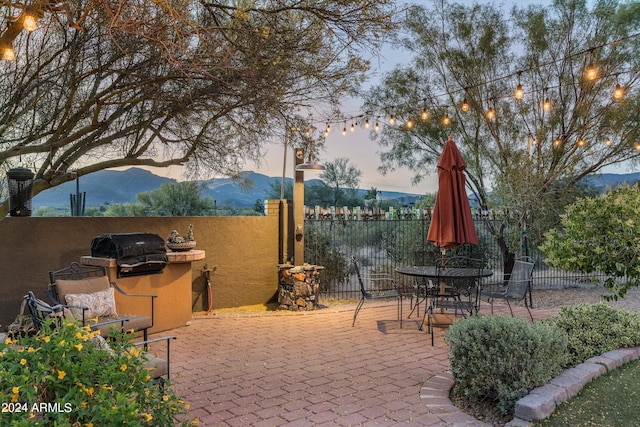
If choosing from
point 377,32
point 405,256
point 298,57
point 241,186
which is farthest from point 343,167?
point 377,32

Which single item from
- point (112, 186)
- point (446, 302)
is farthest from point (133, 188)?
point (446, 302)

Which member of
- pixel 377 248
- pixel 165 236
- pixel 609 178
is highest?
pixel 609 178

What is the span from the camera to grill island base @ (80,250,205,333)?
17.3 feet

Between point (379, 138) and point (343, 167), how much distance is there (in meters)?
3.86

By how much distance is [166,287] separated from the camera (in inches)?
227

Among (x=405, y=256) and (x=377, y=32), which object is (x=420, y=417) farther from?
(x=405, y=256)

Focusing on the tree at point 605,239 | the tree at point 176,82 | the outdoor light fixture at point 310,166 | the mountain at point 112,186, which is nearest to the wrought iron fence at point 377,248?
the outdoor light fixture at point 310,166

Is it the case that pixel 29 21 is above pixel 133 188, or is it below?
above

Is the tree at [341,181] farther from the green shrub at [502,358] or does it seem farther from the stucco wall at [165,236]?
the green shrub at [502,358]

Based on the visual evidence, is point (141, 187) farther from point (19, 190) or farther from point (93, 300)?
point (93, 300)

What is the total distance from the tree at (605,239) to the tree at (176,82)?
2.37 m

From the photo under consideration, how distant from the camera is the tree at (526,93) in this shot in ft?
29.6

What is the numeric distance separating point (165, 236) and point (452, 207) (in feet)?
13.4

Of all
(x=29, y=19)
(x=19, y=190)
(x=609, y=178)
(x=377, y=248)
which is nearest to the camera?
(x=29, y=19)
